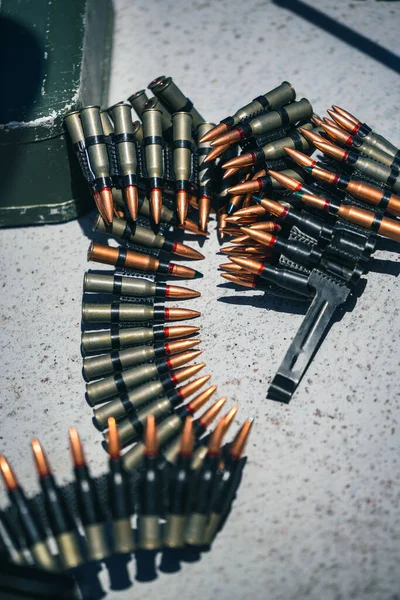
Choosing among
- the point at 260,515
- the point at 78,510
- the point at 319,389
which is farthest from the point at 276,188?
the point at 78,510

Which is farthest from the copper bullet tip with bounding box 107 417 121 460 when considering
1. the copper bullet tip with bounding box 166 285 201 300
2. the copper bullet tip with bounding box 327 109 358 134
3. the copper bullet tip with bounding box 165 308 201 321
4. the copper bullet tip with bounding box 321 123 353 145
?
the copper bullet tip with bounding box 327 109 358 134

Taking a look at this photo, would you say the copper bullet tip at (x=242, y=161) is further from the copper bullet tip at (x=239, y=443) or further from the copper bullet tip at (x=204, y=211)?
the copper bullet tip at (x=239, y=443)

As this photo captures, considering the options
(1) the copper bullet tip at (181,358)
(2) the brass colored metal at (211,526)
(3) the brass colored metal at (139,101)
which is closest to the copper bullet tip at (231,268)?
(1) the copper bullet tip at (181,358)

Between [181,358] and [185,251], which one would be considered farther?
[185,251]

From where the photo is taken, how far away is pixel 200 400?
171 inches

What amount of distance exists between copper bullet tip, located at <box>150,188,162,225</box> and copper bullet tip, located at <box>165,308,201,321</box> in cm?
70

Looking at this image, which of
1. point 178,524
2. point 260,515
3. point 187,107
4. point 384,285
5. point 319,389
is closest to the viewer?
point 178,524

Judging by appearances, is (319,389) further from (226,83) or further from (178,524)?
(226,83)

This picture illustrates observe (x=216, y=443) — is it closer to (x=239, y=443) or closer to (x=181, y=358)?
(x=239, y=443)

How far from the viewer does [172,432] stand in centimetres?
417

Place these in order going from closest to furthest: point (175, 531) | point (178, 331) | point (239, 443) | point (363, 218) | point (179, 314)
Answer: point (175, 531) → point (239, 443) → point (363, 218) → point (178, 331) → point (179, 314)

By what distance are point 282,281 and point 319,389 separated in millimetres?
793

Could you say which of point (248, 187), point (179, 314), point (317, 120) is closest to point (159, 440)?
point (179, 314)

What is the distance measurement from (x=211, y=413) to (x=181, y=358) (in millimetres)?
530
